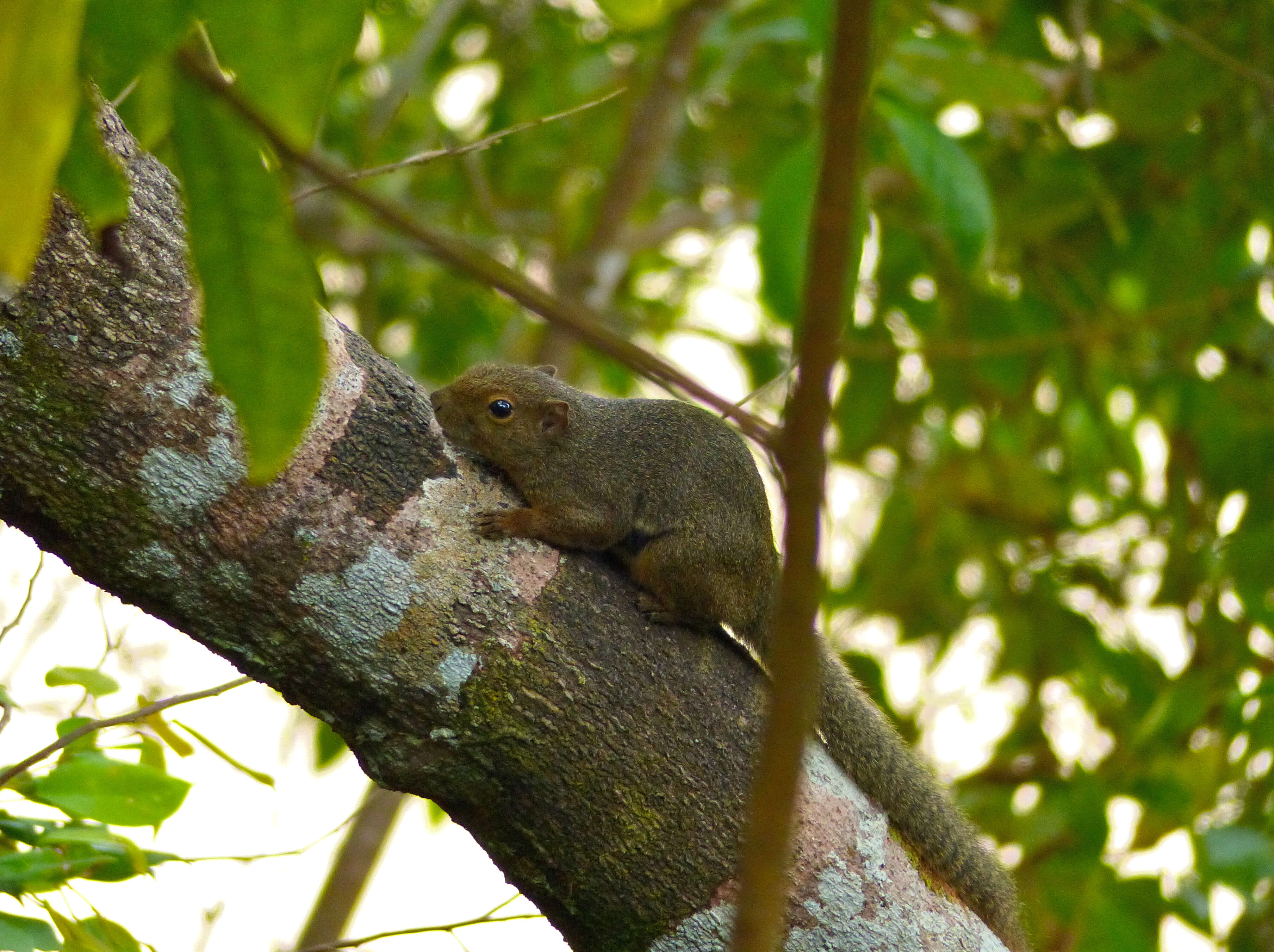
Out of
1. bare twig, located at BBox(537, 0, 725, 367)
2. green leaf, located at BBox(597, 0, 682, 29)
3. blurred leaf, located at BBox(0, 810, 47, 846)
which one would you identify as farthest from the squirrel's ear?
green leaf, located at BBox(597, 0, 682, 29)

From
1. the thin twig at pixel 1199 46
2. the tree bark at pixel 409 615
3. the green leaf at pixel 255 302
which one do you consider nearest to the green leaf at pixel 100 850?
the tree bark at pixel 409 615

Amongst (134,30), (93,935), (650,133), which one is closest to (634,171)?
(650,133)

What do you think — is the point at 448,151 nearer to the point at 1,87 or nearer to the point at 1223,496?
the point at 1,87

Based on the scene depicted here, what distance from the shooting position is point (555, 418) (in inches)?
140

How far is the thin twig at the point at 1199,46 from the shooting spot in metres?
3.94

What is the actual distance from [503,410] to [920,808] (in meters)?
1.52

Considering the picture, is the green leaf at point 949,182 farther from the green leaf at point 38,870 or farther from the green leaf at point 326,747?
the green leaf at point 38,870

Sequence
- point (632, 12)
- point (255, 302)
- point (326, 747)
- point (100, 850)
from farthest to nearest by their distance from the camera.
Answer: point (326, 747)
point (100, 850)
point (632, 12)
point (255, 302)

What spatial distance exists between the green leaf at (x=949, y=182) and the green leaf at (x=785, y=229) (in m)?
0.33

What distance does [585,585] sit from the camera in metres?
2.37

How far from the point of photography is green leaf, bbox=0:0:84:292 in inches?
26.1

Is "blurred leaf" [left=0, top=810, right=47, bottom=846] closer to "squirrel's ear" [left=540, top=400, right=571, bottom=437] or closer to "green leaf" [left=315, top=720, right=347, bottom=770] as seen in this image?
"squirrel's ear" [left=540, top=400, right=571, bottom=437]

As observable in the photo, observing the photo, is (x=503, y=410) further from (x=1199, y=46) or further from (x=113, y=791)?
(x=1199, y=46)

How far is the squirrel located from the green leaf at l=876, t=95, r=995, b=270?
0.88m
